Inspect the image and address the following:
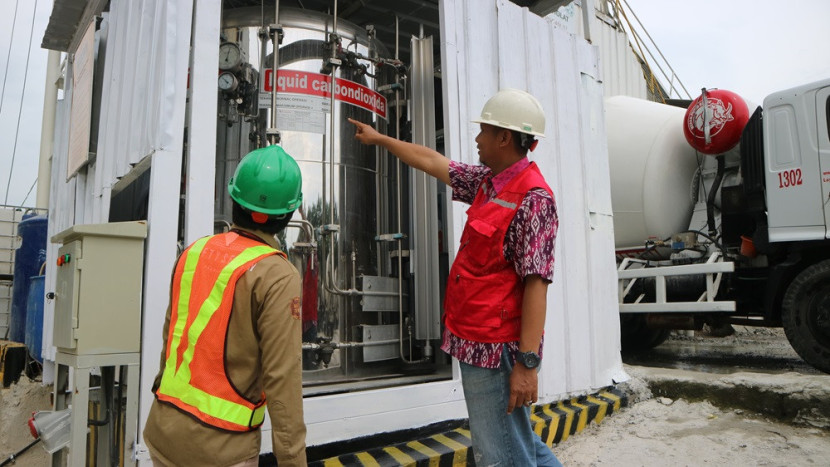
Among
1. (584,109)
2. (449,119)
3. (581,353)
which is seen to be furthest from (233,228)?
(584,109)

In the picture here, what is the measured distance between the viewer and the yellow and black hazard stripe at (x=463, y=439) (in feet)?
10.2

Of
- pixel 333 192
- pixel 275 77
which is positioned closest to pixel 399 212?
pixel 333 192

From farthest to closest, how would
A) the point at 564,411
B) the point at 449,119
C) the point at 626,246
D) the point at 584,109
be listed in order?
the point at 626,246 < the point at 584,109 < the point at 564,411 < the point at 449,119

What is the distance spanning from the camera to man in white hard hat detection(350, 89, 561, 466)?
6.97ft

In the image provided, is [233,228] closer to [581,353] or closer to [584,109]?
[581,353]

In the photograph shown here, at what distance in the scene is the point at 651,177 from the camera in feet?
24.9

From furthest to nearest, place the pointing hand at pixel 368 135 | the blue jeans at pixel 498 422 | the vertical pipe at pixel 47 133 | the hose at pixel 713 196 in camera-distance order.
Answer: the vertical pipe at pixel 47 133 < the hose at pixel 713 196 < the pointing hand at pixel 368 135 < the blue jeans at pixel 498 422

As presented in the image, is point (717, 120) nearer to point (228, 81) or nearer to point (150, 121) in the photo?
point (228, 81)

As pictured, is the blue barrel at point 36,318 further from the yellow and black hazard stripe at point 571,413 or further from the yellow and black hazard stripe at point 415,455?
the yellow and black hazard stripe at point 571,413

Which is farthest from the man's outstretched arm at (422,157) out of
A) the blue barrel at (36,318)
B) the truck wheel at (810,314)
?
the blue barrel at (36,318)

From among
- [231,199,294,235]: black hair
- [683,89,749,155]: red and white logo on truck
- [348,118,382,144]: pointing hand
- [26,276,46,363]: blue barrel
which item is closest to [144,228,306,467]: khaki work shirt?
[231,199,294,235]: black hair

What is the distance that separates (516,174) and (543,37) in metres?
2.88

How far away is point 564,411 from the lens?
4180 mm

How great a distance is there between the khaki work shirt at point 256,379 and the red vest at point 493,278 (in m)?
0.76
